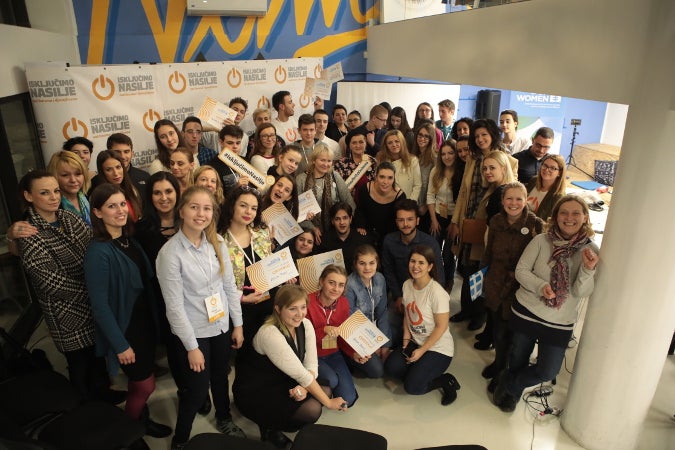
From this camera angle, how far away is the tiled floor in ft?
9.57

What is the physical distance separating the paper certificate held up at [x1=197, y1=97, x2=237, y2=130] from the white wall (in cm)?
220

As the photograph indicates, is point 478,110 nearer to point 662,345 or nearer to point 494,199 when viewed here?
point 494,199

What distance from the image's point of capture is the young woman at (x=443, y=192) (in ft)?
13.5

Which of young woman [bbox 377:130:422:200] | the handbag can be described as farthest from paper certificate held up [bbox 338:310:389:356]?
young woman [bbox 377:130:422:200]

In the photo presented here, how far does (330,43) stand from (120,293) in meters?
6.10

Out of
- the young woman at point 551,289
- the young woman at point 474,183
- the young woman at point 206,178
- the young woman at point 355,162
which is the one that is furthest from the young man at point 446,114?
the young woman at point 206,178

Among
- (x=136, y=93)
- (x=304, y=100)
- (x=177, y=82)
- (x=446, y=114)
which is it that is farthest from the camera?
(x=304, y=100)

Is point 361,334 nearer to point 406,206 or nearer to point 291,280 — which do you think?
point 291,280

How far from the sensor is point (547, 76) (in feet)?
9.89

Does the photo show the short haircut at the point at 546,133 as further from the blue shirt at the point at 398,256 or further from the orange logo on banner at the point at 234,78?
the orange logo on banner at the point at 234,78

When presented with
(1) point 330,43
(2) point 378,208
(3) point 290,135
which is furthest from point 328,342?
(1) point 330,43

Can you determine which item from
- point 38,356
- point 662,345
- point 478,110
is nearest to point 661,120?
point 662,345

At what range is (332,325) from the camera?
10.6 ft

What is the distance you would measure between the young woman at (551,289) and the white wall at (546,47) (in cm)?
72
